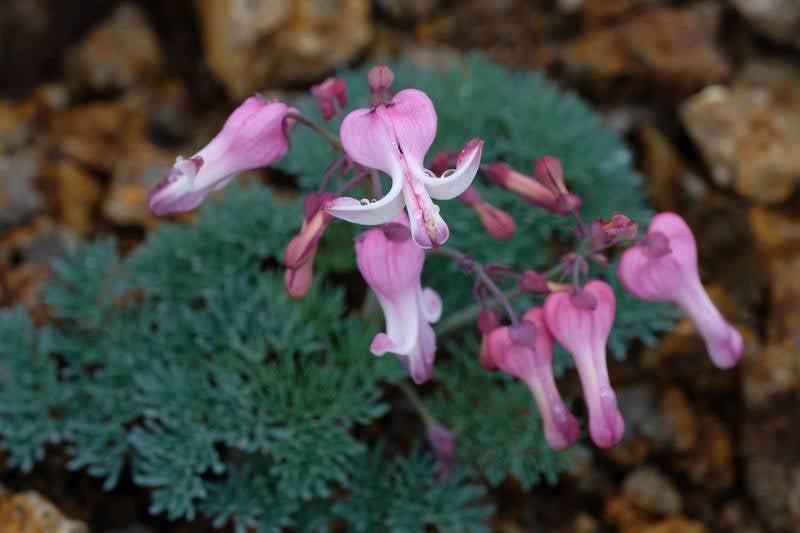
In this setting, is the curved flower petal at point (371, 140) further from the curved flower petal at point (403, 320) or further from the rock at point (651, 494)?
the rock at point (651, 494)

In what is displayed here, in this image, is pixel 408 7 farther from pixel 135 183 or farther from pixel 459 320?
pixel 459 320

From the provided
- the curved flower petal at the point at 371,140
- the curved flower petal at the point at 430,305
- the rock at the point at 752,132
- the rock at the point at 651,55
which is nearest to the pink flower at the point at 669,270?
the curved flower petal at the point at 430,305

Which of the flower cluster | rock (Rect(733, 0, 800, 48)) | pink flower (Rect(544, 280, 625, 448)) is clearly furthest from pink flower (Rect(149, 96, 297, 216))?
rock (Rect(733, 0, 800, 48))

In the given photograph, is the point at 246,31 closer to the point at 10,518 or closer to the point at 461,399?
the point at 461,399

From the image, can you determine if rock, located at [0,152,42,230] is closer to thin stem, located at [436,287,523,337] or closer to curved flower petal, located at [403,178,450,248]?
thin stem, located at [436,287,523,337]

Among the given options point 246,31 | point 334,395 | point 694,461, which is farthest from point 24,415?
point 694,461

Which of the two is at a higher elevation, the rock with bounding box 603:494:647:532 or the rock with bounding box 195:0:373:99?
the rock with bounding box 195:0:373:99
